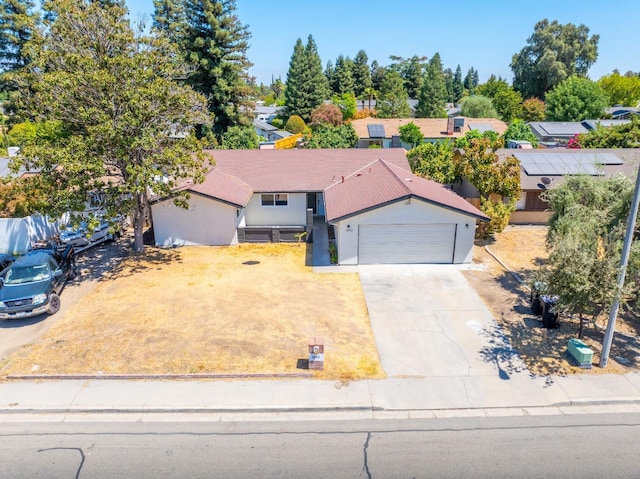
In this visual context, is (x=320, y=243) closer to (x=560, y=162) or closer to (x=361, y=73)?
(x=560, y=162)

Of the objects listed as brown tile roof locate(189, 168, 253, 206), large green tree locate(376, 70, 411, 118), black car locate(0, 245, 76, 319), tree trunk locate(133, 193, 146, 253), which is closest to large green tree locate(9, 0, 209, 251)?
tree trunk locate(133, 193, 146, 253)

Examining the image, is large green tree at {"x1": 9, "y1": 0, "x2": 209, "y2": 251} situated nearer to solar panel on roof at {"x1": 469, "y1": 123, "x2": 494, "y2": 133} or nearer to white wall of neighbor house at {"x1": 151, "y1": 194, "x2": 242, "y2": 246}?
white wall of neighbor house at {"x1": 151, "y1": 194, "x2": 242, "y2": 246}

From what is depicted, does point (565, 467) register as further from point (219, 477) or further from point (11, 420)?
point (11, 420)

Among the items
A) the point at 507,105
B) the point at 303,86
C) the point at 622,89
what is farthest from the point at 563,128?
the point at 303,86

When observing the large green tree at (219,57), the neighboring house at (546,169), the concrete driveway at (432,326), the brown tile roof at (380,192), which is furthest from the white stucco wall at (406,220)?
the large green tree at (219,57)

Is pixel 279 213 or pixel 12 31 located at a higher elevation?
pixel 12 31
